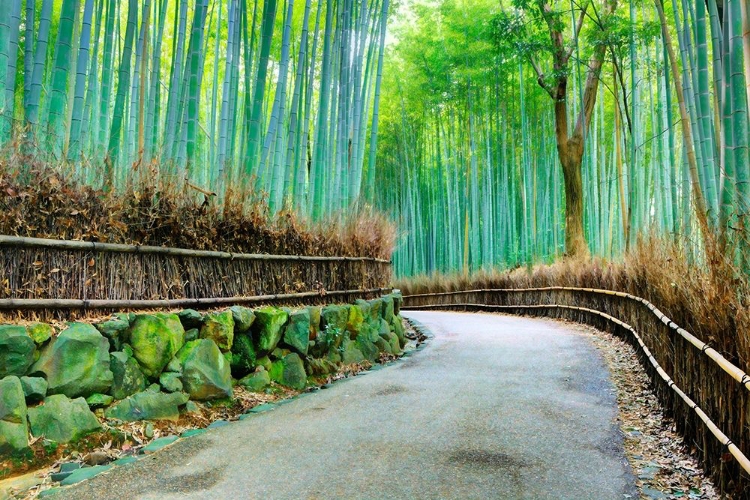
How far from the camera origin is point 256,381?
390 cm

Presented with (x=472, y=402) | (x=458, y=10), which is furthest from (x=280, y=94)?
(x=458, y=10)

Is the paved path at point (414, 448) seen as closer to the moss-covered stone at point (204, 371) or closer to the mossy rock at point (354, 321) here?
the moss-covered stone at point (204, 371)

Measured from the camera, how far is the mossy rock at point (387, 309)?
6285 millimetres

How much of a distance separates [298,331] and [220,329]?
83 cm

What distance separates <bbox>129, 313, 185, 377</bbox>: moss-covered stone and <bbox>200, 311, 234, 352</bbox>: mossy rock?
26 centimetres

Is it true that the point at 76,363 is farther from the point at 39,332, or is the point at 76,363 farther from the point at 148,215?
the point at 148,215

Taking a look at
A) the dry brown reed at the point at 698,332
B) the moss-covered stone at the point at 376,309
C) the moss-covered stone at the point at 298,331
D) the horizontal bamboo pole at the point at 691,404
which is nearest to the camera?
the horizontal bamboo pole at the point at 691,404

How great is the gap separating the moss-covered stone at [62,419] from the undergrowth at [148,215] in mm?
835

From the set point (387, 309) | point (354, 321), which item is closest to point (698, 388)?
point (354, 321)

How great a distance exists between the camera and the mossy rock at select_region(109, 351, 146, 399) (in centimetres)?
291

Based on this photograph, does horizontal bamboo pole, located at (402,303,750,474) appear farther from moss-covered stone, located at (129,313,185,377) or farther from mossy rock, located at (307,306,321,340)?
moss-covered stone, located at (129,313,185,377)

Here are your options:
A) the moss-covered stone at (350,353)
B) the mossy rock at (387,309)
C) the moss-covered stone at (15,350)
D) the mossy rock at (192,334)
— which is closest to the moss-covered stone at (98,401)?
the moss-covered stone at (15,350)

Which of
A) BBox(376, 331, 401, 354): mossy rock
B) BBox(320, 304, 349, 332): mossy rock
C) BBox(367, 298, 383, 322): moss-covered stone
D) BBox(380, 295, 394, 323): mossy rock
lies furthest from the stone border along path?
BBox(380, 295, 394, 323): mossy rock

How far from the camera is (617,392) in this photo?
4.00 m
